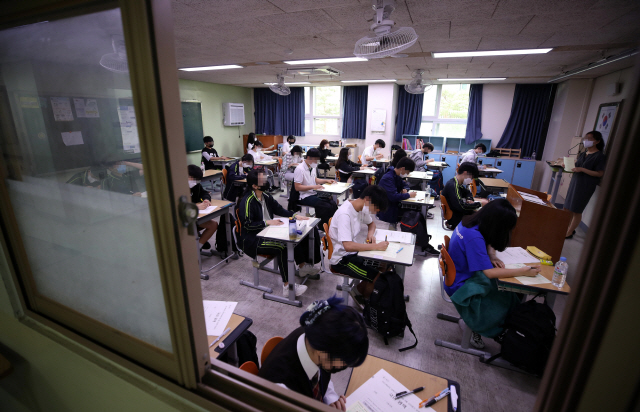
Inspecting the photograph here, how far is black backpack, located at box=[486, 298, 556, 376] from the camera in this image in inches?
79.3

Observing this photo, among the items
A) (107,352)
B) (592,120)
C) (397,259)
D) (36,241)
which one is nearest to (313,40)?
(397,259)

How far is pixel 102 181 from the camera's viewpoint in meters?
0.93

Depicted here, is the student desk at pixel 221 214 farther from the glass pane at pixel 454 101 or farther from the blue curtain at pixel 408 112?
the glass pane at pixel 454 101

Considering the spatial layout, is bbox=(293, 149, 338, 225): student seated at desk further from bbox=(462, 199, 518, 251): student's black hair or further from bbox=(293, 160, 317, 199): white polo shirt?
bbox=(462, 199, 518, 251): student's black hair

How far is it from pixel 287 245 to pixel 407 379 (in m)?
1.78

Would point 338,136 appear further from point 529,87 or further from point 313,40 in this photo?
point 313,40

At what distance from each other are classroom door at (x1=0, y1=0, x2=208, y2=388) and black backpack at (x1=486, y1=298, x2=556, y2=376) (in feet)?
7.19

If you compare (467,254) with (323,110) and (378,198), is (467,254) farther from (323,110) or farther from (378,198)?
(323,110)

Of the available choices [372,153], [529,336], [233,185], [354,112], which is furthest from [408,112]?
[529,336]

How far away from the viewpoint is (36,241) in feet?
3.82

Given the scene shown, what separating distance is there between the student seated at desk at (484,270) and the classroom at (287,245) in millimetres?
19

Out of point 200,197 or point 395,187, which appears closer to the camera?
point 200,197

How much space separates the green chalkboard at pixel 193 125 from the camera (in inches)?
319

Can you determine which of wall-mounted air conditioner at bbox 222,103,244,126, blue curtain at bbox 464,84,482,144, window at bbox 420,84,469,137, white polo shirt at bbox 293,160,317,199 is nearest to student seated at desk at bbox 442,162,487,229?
white polo shirt at bbox 293,160,317,199
